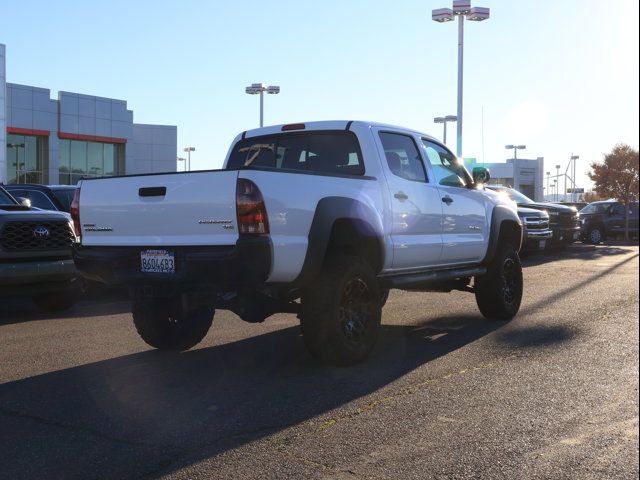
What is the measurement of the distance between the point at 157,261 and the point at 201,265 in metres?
0.47

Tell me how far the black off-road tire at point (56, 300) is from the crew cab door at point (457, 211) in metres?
4.55

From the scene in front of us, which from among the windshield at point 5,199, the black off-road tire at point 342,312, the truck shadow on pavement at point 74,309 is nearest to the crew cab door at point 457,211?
the black off-road tire at point 342,312

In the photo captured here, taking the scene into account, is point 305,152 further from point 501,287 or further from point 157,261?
point 501,287

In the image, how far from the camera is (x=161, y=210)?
539cm

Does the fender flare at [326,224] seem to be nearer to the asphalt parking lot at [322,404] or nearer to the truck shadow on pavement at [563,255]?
the asphalt parking lot at [322,404]

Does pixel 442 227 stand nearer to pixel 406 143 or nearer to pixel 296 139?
pixel 406 143

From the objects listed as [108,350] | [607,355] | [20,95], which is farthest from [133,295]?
[20,95]

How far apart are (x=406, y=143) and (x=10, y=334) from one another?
4479 mm

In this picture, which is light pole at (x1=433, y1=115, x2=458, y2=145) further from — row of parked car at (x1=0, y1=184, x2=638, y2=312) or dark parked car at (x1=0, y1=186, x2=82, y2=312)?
dark parked car at (x1=0, y1=186, x2=82, y2=312)

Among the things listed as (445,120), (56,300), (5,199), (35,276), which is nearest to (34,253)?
(35,276)

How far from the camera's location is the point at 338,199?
5648 mm

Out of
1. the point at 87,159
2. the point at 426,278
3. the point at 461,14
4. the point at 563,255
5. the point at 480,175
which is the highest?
the point at 461,14

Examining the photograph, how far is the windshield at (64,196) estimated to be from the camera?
11.1m

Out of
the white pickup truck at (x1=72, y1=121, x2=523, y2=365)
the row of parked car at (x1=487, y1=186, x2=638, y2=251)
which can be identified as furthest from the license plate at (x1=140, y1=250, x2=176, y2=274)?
the row of parked car at (x1=487, y1=186, x2=638, y2=251)
